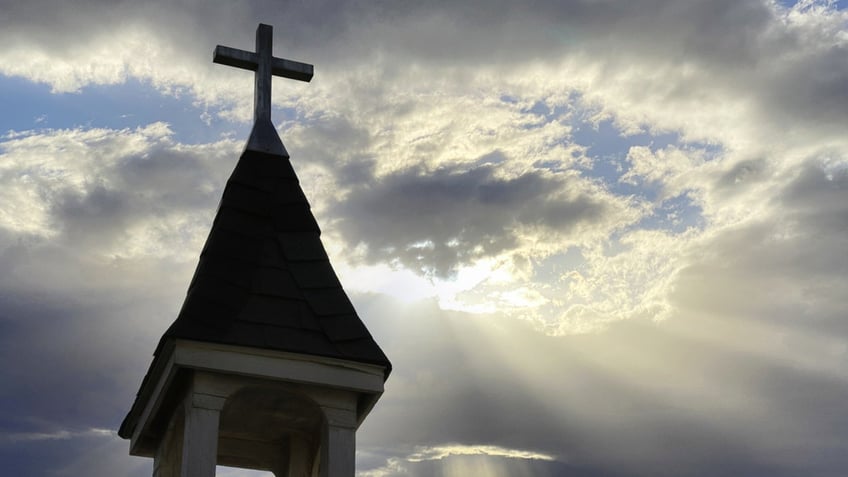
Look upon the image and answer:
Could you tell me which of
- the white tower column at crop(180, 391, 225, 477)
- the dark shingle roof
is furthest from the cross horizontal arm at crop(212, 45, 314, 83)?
the white tower column at crop(180, 391, 225, 477)

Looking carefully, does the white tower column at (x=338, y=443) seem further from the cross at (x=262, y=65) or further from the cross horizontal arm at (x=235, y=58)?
the cross horizontal arm at (x=235, y=58)

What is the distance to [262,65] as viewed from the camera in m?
15.9

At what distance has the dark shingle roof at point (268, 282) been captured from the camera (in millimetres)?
12750

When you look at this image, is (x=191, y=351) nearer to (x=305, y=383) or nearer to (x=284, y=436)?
(x=305, y=383)

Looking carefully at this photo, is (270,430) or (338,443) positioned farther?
(270,430)

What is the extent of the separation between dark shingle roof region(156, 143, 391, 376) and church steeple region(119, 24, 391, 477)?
1cm

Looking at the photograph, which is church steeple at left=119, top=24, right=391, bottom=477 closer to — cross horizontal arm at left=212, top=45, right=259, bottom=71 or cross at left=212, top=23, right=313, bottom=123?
cross at left=212, top=23, right=313, bottom=123

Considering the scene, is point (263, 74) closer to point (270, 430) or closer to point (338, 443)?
point (270, 430)

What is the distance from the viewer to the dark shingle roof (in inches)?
502

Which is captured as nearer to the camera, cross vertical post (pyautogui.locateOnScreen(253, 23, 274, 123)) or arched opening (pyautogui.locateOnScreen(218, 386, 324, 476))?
arched opening (pyautogui.locateOnScreen(218, 386, 324, 476))

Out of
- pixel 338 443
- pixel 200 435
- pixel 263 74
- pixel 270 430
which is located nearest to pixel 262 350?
pixel 200 435

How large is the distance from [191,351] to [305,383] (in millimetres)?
1255

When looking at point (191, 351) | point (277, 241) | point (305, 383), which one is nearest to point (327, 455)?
point (305, 383)

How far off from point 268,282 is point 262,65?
3734 mm
